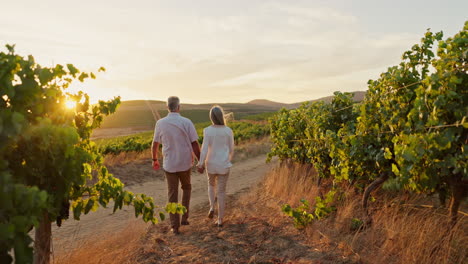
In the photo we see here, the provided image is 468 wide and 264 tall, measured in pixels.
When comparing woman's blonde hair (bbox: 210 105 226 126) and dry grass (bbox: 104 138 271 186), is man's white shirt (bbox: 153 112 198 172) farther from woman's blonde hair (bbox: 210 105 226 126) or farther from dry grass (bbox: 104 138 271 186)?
dry grass (bbox: 104 138 271 186)

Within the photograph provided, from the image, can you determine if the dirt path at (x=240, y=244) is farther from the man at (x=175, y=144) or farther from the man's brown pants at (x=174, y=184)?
the man at (x=175, y=144)

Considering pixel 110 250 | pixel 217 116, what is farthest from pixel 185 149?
pixel 110 250

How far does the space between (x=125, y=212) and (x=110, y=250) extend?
10.5 feet

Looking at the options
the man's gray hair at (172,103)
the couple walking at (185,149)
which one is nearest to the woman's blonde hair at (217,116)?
Answer: the couple walking at (185,149)

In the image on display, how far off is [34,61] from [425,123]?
12.8 feet

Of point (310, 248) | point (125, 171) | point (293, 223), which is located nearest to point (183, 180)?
point (293, 223)

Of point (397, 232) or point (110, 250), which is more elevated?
point (397, 232)

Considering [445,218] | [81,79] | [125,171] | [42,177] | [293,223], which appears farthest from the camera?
[125,171]

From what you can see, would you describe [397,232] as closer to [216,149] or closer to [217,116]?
[216,149]

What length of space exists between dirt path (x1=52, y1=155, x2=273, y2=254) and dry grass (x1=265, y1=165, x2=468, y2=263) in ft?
12.5

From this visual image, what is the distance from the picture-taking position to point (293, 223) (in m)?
6.25

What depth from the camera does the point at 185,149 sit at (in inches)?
245

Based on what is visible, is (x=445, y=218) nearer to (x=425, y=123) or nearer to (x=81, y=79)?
(x=425, y=123)

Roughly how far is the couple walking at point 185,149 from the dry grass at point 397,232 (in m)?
1.88
